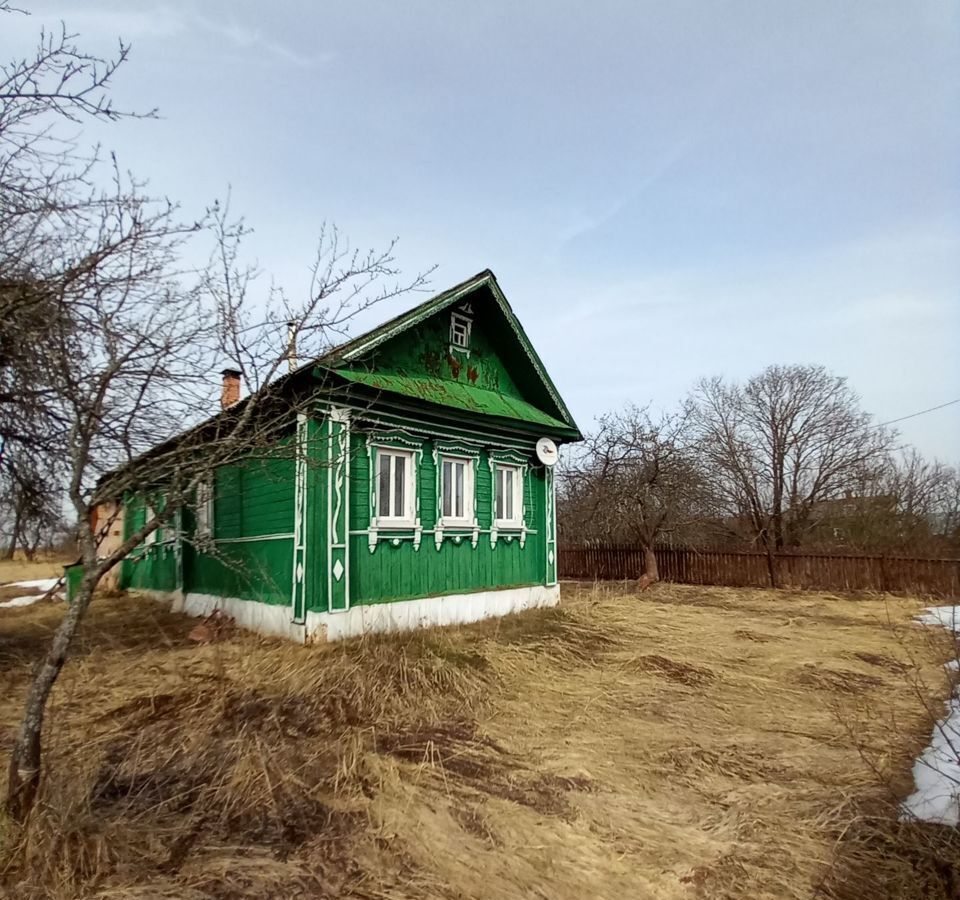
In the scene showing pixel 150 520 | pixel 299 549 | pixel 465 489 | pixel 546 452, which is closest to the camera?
pixel 150 520

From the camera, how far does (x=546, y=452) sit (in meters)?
12.3

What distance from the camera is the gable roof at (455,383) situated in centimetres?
893

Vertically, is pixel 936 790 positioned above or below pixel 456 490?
below

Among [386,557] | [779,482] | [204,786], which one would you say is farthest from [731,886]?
[779,482]

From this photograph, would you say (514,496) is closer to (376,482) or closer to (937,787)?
(376,482)

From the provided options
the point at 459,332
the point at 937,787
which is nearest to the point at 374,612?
the point at 459,332

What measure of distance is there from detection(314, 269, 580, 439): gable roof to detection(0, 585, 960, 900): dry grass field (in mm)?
3600

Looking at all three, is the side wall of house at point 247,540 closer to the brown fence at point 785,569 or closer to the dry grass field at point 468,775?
the dry grass field at point 468,775

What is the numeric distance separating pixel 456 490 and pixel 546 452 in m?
2.48

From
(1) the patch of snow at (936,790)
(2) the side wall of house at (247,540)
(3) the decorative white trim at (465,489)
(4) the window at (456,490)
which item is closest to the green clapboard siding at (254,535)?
(2) the side wall of house at (247,540)

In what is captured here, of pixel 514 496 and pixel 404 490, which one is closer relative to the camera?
pixel 404 490

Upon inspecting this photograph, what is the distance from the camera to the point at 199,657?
7980 mm

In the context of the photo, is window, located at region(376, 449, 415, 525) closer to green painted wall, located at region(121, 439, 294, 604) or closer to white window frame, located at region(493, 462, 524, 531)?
green painted wall, located at region(121, 439, 294, 604)

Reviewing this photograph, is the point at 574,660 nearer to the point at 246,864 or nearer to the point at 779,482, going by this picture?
the point at 246,864
